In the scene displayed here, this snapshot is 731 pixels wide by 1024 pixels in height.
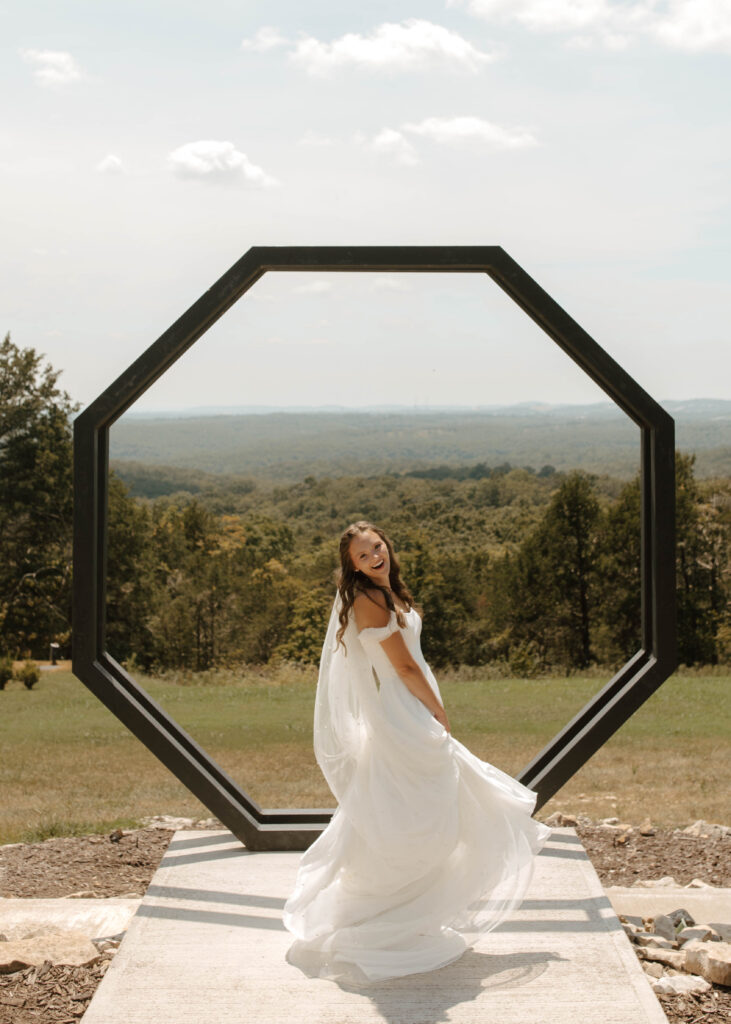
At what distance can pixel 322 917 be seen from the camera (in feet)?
12.9

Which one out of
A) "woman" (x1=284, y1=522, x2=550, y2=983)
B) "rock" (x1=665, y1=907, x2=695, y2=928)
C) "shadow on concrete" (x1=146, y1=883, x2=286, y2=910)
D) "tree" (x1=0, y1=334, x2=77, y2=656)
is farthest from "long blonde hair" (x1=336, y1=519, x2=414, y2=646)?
"tree" (x1=0, y1=334, x2=77, y2=656)

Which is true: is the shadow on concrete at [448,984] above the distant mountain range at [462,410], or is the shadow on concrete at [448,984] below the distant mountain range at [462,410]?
below

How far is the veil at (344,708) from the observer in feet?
13.2

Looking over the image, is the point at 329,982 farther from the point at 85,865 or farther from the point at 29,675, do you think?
the point at 29,675

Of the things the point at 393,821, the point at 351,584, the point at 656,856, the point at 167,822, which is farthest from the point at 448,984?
the point at 167,822

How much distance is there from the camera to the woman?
3.88 metres

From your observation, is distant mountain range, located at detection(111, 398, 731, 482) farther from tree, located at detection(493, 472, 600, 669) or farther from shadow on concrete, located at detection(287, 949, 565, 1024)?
shadow on concrete, located at detection(287, 949, 565, 1024)

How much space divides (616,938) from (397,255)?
321cm

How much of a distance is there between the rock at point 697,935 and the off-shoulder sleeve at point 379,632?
1.88 metres

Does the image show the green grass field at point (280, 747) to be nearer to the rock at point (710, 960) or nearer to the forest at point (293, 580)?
the forest at point (293, 580)

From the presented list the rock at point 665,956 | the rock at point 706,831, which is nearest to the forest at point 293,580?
the rock at point 706,831

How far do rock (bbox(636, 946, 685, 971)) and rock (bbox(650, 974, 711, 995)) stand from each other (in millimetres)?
127

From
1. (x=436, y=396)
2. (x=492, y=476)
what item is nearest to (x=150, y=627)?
(x=492, y=476)

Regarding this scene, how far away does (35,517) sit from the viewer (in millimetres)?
18047
